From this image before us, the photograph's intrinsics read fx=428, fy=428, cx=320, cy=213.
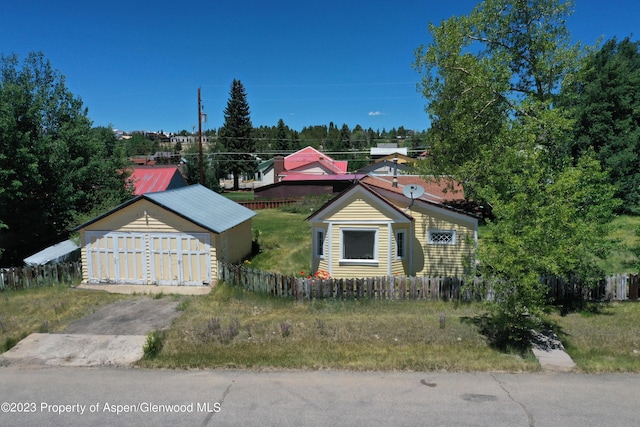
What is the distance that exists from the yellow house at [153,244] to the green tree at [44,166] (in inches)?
224

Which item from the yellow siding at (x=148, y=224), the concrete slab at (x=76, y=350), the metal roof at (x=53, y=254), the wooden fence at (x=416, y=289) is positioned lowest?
the concrete slab at (x=76, y=350)

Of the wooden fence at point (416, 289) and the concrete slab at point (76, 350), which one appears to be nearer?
the concrete slab at point (76, 350)

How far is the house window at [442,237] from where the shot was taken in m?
17.1

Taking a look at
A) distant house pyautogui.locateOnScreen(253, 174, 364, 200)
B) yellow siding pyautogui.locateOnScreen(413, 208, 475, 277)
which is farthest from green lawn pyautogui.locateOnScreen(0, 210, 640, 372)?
distant house pyautogui.locateOnScreen(253, 174, 364, 200)

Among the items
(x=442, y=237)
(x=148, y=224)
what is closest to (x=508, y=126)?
(x=442, y=237)

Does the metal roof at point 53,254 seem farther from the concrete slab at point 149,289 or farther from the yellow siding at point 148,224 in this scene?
the concrete slab at point 149,289

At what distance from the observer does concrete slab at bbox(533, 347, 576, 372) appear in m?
9.06

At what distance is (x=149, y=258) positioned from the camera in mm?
16969

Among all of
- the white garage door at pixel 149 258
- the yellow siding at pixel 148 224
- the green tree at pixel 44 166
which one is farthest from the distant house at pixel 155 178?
the yellow siding at pixel 148 224

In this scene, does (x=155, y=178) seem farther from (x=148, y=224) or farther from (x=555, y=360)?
(x=555, y=360)

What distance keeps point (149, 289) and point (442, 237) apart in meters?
11.7

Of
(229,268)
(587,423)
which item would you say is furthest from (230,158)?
(587,423)

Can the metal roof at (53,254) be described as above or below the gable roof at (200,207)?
below

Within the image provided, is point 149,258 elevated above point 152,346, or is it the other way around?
point 149,258
